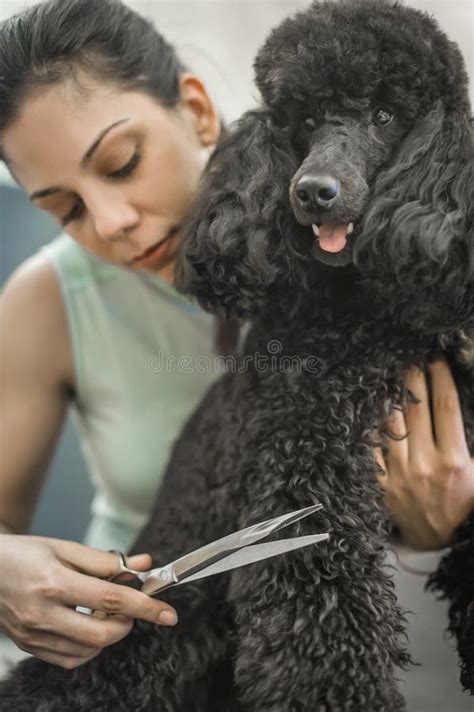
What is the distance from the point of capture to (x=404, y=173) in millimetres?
869

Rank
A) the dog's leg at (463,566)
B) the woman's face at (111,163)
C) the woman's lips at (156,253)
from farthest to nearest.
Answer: the woman's lips at (156,253) → the woman's face at (111,163) → the dog's leg at (463,566)

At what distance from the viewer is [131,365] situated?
1546 mm

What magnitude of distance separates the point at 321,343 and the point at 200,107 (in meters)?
0.58

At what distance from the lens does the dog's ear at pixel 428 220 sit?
810mm

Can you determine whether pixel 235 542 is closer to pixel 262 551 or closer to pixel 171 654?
pixel 262 551

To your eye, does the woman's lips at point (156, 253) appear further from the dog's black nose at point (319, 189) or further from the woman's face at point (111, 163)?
the dog's black nose at point (319, 189)

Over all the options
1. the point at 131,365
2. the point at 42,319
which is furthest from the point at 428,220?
the point at 42,319

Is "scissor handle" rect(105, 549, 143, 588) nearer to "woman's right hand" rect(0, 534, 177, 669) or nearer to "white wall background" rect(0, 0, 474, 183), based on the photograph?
"woman's right hand" rect(0, 534, 177, 669)

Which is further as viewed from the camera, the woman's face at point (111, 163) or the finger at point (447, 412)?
the woman's face at point (111, 163)

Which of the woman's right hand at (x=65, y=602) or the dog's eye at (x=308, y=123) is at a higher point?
the dog's eye at (x=308, y=123)

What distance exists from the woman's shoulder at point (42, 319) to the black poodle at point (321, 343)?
605 millimetres

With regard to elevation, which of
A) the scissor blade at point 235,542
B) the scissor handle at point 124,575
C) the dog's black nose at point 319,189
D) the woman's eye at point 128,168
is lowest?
the scissor handle at point 124,575

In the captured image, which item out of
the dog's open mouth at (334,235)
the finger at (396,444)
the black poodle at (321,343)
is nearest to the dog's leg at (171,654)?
the black poodle at (321,343)

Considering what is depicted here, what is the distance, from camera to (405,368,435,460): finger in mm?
978
